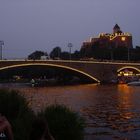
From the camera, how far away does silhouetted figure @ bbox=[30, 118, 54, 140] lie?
7312mm

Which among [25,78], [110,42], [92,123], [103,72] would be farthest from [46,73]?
[92,123]

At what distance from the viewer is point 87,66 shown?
109562 millimetres

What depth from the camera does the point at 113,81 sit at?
113000 mm

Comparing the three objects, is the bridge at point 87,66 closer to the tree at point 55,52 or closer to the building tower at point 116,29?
the tree at point 55,52

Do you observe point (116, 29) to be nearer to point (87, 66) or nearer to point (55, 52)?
point (55, 52)

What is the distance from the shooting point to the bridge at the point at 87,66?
320 feet

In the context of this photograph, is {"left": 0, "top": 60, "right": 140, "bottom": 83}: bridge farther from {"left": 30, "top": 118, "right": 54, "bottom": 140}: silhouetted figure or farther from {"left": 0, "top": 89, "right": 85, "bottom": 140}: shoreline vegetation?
{"left": 30, "top": 118, "right": 54, "bottom": 140}: silhouetted figure

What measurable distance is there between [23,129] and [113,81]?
333 feet

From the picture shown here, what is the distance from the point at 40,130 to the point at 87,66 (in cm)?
10229

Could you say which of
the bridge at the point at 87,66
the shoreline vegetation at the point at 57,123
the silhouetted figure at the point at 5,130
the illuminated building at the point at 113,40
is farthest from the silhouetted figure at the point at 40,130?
the illuminated building at the point at 113,40

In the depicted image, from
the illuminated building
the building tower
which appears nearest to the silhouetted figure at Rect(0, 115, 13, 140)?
the illuminated building

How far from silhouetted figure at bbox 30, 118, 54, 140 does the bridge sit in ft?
290

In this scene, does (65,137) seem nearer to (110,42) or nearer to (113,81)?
(113,81)

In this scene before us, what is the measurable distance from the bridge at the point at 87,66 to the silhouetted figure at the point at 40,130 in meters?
88.5
